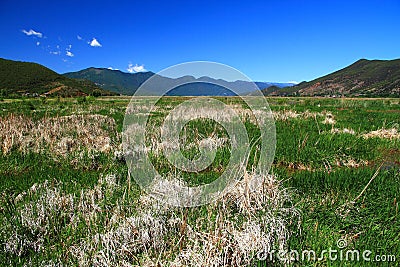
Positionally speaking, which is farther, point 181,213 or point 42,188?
point 42,188

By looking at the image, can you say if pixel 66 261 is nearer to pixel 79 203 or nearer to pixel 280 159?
pixel 79 203

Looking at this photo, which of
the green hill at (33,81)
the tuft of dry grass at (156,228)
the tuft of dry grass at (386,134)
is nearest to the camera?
the tuft of dry grass at (156,228)

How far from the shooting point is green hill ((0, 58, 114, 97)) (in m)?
147

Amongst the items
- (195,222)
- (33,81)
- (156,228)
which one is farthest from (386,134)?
(33,81)

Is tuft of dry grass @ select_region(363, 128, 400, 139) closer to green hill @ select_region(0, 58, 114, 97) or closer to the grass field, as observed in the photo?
the grass field

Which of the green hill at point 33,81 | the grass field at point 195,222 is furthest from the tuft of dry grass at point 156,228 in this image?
the green hill at point 33,81

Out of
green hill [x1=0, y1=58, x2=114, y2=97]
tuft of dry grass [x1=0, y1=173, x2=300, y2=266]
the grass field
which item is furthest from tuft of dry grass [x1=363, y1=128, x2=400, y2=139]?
green hill [x1=0, y1=58, x2=114, y2=97]

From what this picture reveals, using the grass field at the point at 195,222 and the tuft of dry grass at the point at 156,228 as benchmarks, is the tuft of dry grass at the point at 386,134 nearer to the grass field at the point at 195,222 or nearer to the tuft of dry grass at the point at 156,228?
the grass field at the point at 195,222

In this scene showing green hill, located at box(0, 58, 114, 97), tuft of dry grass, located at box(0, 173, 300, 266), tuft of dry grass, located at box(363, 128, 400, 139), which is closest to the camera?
tuft of dry grass, located at box(0, 173, 300, 266)

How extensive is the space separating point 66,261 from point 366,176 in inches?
207

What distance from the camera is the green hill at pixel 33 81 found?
483 ft

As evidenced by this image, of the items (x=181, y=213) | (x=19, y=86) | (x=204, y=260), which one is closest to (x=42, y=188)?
(x=181, y=213)

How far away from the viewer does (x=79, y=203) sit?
3895 millimetres

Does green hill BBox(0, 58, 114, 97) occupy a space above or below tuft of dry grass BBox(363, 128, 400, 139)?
above
